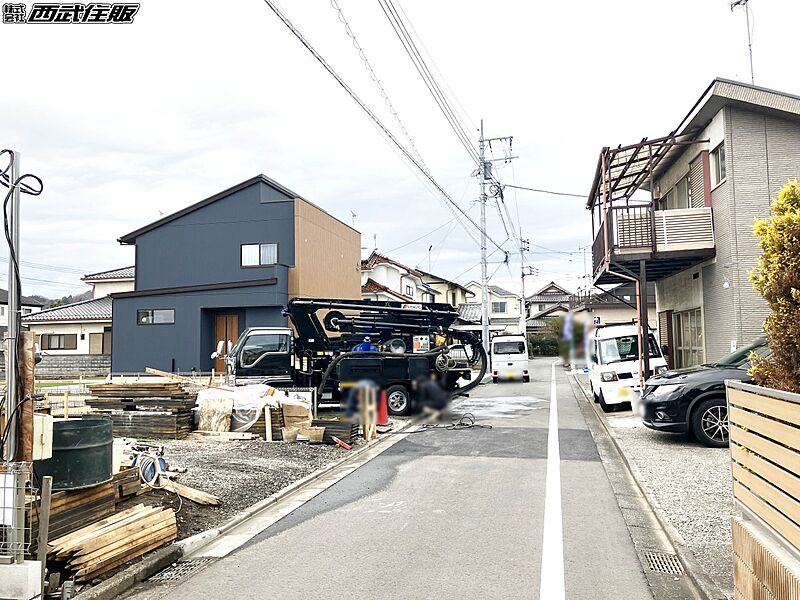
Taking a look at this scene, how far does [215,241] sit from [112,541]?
24494 mm

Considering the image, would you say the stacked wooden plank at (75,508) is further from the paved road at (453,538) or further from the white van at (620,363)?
the white van at (620,363)

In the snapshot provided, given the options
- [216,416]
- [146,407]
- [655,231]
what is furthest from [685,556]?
[655,231]

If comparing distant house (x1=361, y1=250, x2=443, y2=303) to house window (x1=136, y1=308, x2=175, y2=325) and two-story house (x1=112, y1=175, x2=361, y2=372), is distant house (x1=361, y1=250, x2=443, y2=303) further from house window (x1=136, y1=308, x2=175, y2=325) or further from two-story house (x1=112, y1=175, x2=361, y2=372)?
house window (x1=136, y1=308, x2=175, y2=325)

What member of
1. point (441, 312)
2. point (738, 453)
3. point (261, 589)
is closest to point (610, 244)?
point (738, 453)

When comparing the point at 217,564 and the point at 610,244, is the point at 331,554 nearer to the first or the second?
the point at 217,564

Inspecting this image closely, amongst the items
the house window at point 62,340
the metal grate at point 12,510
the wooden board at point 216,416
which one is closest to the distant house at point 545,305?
the metal grate at point 12,510

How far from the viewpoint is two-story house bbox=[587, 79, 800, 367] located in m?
16.3

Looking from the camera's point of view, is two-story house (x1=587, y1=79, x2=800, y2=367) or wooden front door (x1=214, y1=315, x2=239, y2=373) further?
wooden front door (x1=214, y1=315, x2=239, y2=373)

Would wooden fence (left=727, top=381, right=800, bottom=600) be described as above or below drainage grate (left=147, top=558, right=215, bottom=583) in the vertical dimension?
above

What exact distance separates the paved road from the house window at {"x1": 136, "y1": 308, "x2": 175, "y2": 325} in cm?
1908

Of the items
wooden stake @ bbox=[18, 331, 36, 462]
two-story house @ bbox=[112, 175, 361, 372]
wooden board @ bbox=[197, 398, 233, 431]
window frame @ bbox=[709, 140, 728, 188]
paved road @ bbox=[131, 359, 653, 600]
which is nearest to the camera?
wooden stake @ bbox=[18, 331, 36, 462]

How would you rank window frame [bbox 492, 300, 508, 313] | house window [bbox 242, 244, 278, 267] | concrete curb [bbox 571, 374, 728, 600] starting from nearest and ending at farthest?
window frame [bbox 492, 300, 508, 313]
concrete curb [bbox 571, 374, 728, 600]
house window [bbox 242, 244, 278, 267]

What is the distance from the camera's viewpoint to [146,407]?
14.0 metres

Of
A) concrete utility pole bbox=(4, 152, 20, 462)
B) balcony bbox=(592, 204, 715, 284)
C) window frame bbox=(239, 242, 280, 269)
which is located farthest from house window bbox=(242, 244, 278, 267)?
concrete utility pole bbox=(4, 152, 20, 462)
